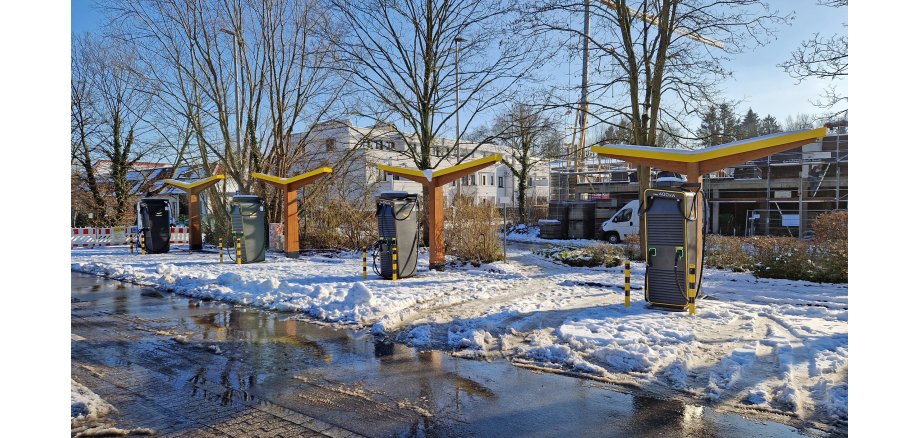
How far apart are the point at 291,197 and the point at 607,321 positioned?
13893 millimetres

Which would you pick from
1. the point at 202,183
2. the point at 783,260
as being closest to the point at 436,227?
the point at 783,260

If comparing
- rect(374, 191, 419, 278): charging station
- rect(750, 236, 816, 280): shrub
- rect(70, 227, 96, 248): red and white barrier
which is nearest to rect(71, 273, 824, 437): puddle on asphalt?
rect(374, 191, 419, 278): charging station

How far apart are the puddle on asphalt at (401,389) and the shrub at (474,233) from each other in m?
8.35

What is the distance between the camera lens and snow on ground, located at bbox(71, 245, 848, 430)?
241 inches

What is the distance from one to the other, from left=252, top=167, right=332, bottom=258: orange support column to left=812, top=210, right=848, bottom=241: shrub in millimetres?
13768

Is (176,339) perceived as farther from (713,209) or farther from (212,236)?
(713,209)

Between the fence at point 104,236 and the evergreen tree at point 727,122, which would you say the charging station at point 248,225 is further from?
the evergreen tree at point 727,122

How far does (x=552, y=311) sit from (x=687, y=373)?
3757mm

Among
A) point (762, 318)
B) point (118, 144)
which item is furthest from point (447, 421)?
point (118, 144)

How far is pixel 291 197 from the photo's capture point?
20.0 meters

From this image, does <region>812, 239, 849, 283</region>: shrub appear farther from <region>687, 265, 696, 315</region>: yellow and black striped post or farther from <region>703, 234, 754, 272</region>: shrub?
<region>687, 265, 696, 315</region>: yellow and black striped post

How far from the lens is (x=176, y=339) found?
839 cm

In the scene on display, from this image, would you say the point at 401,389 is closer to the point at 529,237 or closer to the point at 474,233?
the point at 474,233

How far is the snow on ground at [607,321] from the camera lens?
6.11 m
